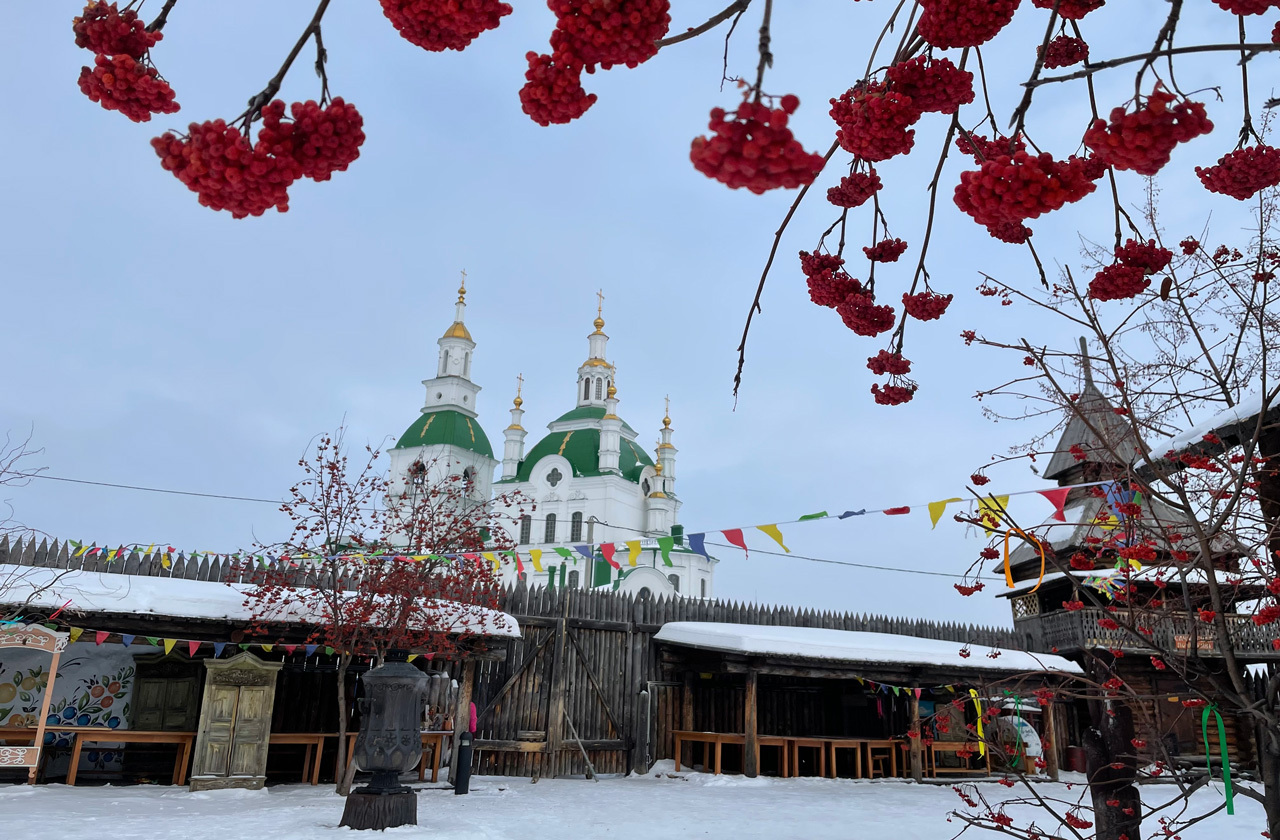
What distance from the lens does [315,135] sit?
1.80 metres

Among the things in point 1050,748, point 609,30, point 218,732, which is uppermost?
point 609,30

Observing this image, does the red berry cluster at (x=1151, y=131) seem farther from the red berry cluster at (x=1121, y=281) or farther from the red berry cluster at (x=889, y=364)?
the red berry cluster at (x=889, y=364)

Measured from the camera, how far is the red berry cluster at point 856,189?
2873mm

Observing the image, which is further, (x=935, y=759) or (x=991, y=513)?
(x=935, y=759)

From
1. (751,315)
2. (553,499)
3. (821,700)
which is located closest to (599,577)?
(553,499)

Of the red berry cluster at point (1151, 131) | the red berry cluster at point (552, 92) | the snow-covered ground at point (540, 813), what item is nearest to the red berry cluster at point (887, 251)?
the red berry cluster at point (1151, 131)

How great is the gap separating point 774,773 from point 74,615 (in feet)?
36.5

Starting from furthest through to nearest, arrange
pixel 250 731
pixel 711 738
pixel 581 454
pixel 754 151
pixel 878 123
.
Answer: pixel 581 454, pixel 711 738, pixel 250 731, pixel 878 123, pixel 754 151

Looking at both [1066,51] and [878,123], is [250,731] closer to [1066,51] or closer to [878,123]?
[878,123]

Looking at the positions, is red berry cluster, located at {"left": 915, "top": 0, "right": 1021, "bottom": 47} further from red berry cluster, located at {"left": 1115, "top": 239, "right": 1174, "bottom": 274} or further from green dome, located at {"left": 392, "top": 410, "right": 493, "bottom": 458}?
green dome, located at {"left": 392, "top": 410, "right": 493, "bottom": 458}

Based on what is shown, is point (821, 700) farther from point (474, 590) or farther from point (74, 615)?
point (74, 615)

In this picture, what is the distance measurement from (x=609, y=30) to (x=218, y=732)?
11654 millimetres

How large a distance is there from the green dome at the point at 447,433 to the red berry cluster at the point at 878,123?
43222mm

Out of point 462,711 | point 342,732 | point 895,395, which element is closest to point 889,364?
point 895,395
